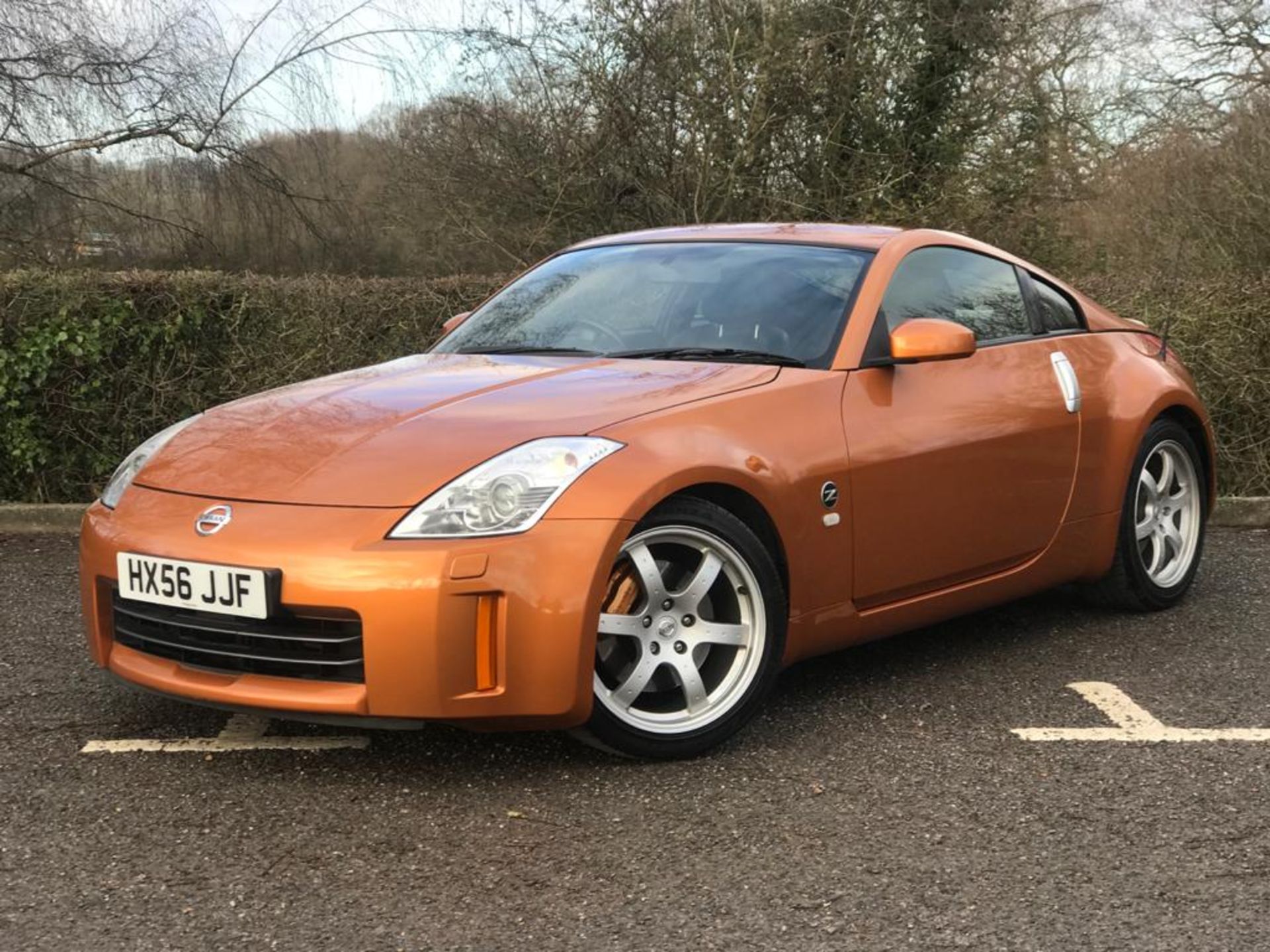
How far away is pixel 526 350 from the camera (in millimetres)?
4426

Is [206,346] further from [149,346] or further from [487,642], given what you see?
[487,642]

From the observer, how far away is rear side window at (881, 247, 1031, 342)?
439 cm

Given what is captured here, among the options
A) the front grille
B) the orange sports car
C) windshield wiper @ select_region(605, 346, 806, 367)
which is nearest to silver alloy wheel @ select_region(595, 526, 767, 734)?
the orange sports car

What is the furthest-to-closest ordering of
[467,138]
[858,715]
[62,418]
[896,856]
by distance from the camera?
[467,138]
[62,418]
[858,715]
[896,856]

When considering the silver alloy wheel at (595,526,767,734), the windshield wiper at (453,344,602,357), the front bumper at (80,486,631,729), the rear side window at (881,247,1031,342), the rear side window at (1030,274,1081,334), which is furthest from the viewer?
the rear side window at (1030,274,1081,334)

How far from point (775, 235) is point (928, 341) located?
0.86 metres

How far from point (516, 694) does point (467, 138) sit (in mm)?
8248

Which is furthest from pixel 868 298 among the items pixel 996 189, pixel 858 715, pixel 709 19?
pixel 996 189

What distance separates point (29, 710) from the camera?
406 centimetres

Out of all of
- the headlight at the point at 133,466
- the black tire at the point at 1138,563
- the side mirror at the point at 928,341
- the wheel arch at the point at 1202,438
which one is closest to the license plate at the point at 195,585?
the headlight at the point at 133,466

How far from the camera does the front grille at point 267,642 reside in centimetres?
317

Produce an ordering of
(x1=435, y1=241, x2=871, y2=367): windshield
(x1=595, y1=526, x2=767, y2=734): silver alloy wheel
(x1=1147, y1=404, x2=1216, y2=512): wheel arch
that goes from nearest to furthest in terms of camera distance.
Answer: (x1=595, y1=526, x2=767, y2=734): silver alloy wheel, (x1=435, y1=241, x2=871, y2=367): windshield, (x1=1147, y1=404, x2=1216, y2=512): wheel arch

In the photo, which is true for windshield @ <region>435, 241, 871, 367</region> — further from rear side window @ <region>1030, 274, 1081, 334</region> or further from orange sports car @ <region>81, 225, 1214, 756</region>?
rear side window @ <region>1030, 274, 1081, 334</region>

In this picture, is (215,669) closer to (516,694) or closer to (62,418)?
(516,694)
